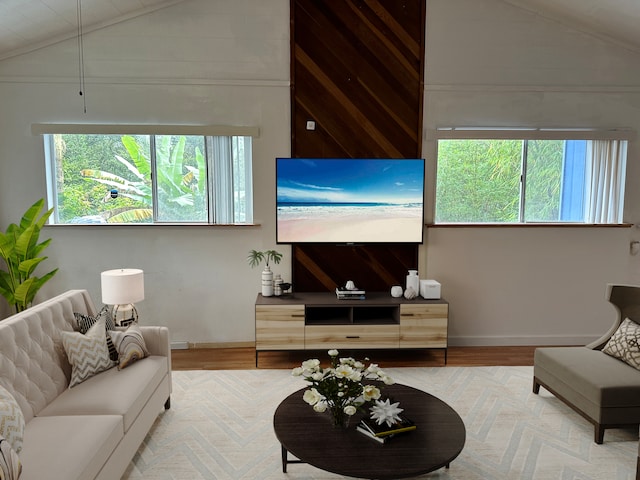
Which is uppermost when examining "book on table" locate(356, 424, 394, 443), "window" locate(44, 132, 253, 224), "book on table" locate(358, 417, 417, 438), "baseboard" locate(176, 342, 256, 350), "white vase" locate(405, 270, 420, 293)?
"window" locate(44, 132, 253, 224)

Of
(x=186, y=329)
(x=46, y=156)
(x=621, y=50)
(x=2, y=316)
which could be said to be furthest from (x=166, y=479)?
(x=621, y=50)

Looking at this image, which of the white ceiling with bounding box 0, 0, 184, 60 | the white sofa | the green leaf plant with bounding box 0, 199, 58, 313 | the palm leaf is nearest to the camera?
the white sofa

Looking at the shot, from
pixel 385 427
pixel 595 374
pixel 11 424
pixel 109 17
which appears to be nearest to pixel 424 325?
pixel 595 374

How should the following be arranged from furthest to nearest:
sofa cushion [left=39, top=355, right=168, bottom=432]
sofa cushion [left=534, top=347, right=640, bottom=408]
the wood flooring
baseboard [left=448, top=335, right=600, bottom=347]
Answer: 1. baseboard [left=448, top=335, right=600, bottom=347]
2. the wood flooring
3. sofa cushion [left=534, top=347, right=640, bottom=408]
4. sofa cushion [left=39, top=355, right=168, bottom=432]

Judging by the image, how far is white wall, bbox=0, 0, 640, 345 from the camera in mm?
4180

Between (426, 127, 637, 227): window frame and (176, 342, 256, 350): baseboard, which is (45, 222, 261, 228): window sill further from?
(426, 127, 637, 227): window frame

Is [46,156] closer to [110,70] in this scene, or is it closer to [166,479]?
[110,70]

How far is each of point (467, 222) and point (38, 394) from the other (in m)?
3.84

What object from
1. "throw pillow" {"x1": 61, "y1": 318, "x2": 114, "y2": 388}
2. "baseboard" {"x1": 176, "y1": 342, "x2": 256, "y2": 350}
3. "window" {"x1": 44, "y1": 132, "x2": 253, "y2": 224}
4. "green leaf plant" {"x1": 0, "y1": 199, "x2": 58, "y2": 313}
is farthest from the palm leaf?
"throw pillow" {"x1": 61, "y1": 318, "x2": 114, "y2": 388}

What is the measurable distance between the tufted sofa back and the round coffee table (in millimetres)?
1261

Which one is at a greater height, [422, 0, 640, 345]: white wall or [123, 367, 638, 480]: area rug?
[422, 0, 640, 345]: white wall

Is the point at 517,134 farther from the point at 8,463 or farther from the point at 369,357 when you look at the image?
the point at 8,463

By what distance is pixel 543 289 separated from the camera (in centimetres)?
457

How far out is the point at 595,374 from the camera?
286 centimetres
